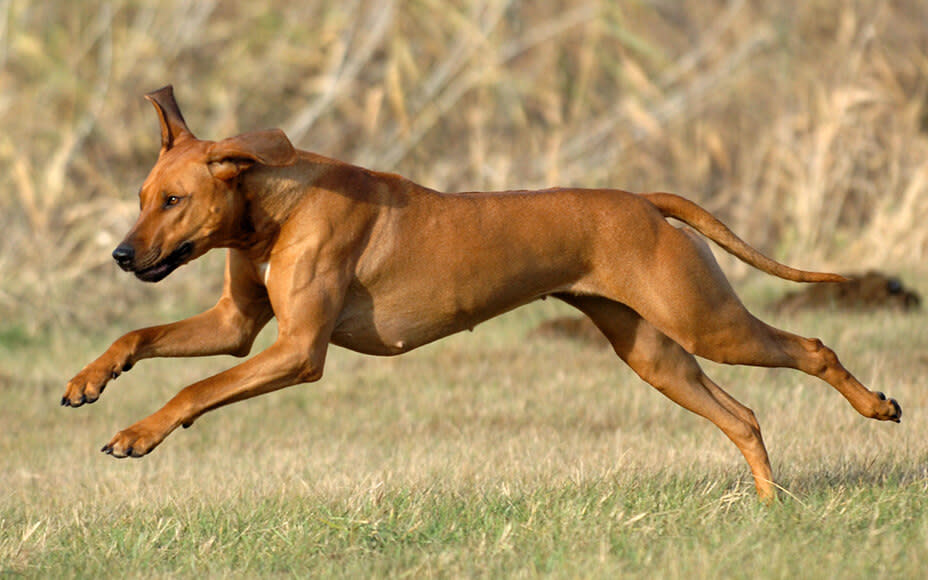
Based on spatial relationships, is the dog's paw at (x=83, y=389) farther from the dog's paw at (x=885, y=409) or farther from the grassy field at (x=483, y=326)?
the dog's paw at (x=885, y=409)

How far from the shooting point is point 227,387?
5082 mm

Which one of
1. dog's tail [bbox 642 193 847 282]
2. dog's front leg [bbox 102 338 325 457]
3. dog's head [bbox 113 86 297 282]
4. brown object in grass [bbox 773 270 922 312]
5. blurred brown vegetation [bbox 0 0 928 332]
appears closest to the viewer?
dog's front leg [bbox 102 338 325 457]

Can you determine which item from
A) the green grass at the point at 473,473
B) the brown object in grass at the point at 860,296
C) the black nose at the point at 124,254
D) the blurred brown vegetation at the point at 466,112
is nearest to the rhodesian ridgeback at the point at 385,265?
the black nose at the point at 124,254

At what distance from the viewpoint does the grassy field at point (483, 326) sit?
4.98m

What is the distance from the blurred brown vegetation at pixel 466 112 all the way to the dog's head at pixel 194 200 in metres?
6.46

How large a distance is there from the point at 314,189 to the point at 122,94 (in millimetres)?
8341

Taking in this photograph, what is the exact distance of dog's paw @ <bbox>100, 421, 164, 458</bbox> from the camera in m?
4.83

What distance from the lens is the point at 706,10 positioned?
622 inches

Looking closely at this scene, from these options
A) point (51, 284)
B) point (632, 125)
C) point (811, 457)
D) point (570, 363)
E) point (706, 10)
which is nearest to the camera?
point (811, 457)

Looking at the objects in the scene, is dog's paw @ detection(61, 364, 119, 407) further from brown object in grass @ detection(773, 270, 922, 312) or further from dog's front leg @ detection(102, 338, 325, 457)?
brown object in grass @ detection(773, 270, 922, 312)

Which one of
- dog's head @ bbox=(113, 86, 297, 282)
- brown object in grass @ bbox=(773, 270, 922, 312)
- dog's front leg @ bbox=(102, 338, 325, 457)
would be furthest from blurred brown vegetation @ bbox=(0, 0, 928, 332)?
dog's front leg @ bbox=(102, 338, 325, 457)

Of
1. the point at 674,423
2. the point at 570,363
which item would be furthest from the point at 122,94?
the point at 674,423

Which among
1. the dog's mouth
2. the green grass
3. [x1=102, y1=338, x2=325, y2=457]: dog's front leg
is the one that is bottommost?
the green grass

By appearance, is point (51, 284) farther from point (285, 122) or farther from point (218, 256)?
point (285, 122)
